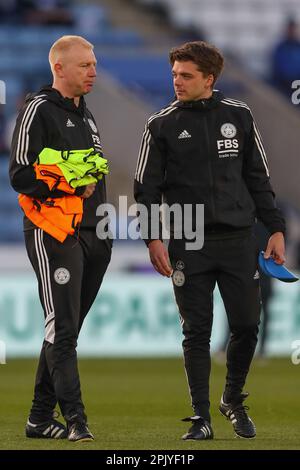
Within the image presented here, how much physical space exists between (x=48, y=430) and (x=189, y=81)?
6.60 feet

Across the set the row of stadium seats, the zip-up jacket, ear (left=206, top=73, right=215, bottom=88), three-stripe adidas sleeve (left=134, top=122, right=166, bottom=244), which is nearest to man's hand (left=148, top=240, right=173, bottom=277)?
three-stripe adidas sleeve (left=134, top=122, right=166, bottom=244)

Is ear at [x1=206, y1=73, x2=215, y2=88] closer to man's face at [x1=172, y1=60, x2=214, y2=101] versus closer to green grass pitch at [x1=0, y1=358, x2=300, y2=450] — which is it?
man's face at [x1=172, y1=60, x2=214, y2=101]

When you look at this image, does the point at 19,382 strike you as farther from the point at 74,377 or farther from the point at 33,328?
the point at 74,377

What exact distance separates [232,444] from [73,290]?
1.13 metres

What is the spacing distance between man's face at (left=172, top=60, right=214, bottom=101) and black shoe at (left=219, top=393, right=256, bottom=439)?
166 cm

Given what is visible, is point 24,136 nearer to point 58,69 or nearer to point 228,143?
point 58,69

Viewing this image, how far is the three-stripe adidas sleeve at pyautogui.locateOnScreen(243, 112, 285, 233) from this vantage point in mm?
7652

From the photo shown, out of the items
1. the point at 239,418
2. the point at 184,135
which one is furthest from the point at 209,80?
the point at 239,418

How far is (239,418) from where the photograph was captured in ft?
25.1

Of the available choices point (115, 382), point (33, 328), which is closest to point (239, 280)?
point (115, 382)

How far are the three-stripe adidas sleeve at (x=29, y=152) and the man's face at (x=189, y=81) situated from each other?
30.0 inches

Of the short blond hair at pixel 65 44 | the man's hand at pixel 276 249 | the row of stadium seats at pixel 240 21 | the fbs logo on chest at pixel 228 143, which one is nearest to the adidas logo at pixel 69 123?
the short blond hair at pixel 65 44

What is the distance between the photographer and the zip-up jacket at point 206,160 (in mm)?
7523
